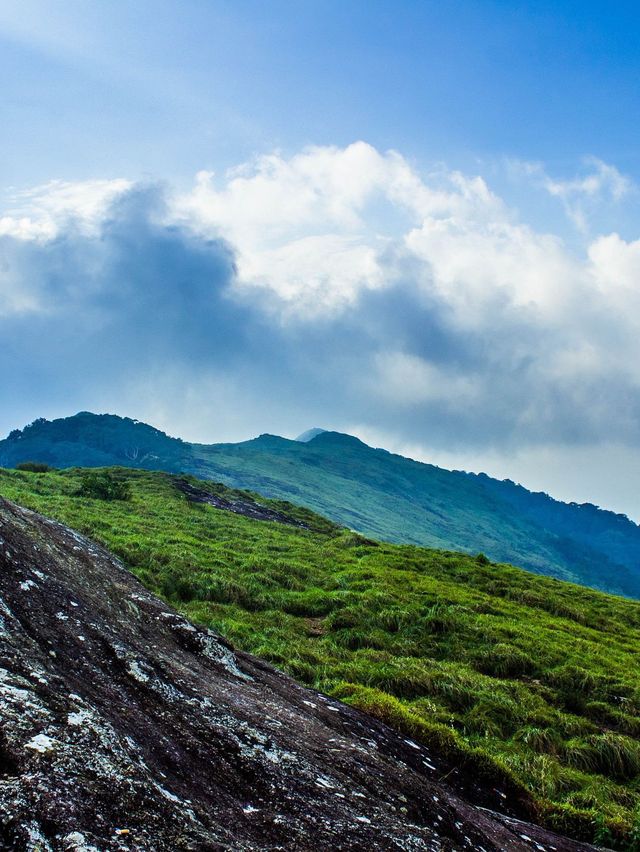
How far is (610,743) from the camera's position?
1382cm

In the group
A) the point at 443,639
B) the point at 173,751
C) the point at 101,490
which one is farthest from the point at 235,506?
the point at 173,751

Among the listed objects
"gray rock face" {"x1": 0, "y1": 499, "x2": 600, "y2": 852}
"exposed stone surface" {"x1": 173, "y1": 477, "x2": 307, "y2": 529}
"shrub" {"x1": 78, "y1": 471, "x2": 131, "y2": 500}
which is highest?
"gray rock face" {"x1": 0, "y1": 499, "x2": 600, "y2": 852}

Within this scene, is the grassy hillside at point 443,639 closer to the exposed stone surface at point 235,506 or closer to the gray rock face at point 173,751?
the gray rock face at point 173,751

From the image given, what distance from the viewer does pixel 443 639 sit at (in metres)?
20.5

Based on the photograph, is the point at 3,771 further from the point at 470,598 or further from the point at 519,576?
the point at 519,576

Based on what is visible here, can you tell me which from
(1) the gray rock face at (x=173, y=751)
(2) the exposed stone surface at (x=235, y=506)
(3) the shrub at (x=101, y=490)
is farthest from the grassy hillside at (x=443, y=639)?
(2) the exposed stone surface at (x=235, y=506)

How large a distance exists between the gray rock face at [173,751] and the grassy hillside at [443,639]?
9.09 feet

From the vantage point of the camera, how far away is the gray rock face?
4266mm

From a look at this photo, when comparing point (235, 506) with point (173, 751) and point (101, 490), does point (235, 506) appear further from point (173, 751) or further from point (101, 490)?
point (173, 751)

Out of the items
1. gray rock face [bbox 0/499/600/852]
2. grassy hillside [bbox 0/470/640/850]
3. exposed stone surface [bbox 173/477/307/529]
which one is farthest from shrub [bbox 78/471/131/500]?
gray rock face [bbox 0/499/600/852]

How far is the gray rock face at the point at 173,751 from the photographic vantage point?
427 cm

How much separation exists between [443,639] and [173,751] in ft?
54.0

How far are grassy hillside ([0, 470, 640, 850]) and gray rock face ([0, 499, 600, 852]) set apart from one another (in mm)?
2770

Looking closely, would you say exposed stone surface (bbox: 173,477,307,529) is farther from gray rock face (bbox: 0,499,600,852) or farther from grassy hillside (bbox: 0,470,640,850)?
gray rock face (bbox: 0,499,600,852)
